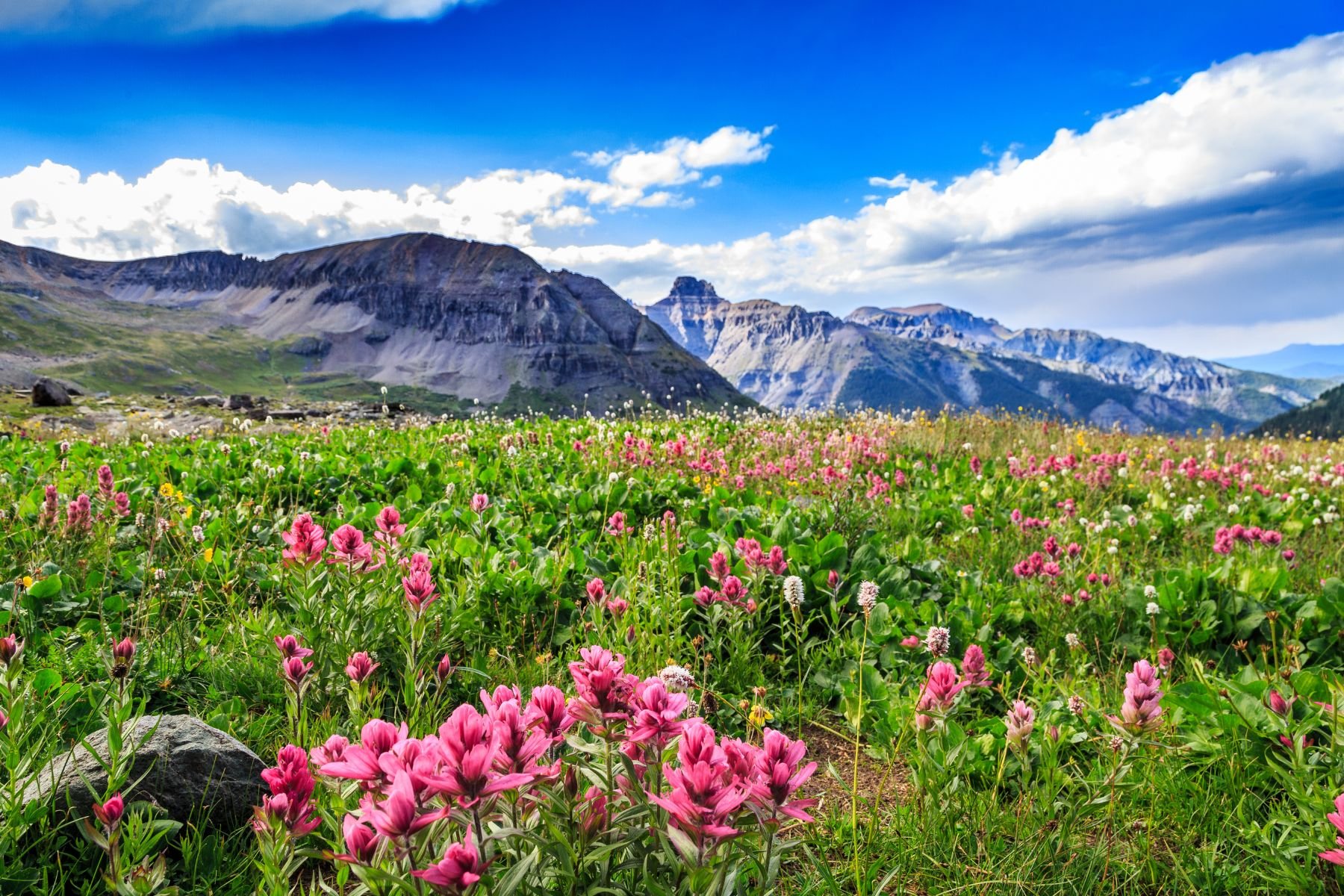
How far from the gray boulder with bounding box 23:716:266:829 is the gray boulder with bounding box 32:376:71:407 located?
5210 centimetres

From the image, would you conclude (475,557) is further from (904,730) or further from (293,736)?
(904,730)

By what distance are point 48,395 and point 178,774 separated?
5249 cm

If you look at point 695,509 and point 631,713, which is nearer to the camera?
point 631,713

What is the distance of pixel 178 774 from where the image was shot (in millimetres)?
2184

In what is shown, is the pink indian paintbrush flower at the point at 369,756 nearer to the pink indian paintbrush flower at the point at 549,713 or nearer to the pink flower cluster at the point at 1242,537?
the pink indian paintbrush flower at the point at 549,713

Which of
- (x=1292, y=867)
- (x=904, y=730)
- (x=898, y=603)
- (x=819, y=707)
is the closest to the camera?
(x=1292, y=867)

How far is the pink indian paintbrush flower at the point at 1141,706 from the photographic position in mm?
1840

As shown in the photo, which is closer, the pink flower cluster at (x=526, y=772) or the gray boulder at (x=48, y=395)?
the pink flower cluster at (x=526, y=772)

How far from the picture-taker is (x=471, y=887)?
4.03 feet

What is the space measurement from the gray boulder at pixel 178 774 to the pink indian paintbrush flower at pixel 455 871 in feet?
4.39

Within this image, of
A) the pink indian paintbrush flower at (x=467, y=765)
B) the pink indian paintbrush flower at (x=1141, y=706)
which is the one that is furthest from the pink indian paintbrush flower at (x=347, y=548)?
the pink indian paintbrush flower at (x=1141, y=706)

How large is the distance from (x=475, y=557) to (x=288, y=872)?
113 inches

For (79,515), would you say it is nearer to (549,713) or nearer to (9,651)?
(9,651)

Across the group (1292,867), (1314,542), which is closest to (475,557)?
(1292,867)
